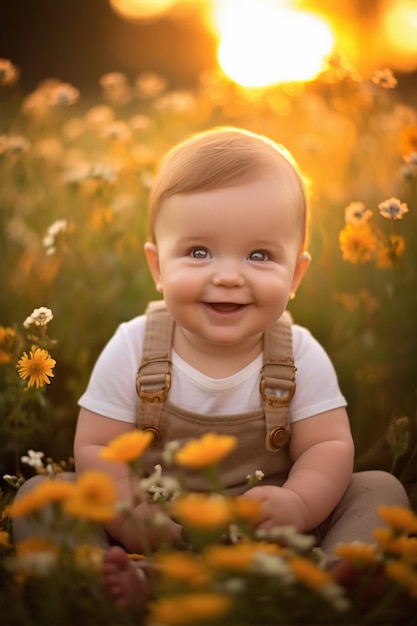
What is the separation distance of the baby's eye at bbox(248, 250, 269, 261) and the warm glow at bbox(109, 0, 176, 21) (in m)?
3.46

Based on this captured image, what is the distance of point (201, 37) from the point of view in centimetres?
505

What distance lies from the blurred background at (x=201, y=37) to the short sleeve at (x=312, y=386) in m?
1.12

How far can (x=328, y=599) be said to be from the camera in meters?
1.11

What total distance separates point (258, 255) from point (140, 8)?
395 centimetres

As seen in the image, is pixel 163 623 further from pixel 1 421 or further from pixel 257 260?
pixel 1 421

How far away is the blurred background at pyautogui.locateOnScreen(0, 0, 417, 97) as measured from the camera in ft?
10.4

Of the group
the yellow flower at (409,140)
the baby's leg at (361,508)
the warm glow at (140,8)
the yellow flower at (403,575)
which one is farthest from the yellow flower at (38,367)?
the warm glow at (140,8)

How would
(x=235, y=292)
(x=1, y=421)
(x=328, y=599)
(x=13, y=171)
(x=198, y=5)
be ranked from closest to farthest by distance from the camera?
(x=328, y=599), (x=235, y=292), (x=1, y=421), (x=13, y=171), (x=198, y=5)

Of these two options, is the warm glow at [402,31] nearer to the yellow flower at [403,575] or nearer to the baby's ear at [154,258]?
the baby's ear at [154,258]

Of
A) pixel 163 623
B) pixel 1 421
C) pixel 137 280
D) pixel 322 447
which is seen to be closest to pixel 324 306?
pixel 137 280

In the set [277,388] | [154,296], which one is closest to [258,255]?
[277,388]

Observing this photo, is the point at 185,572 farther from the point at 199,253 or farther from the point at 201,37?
the point at 201,37

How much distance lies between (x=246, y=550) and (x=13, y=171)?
201 centimetres

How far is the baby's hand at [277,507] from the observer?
151cm
